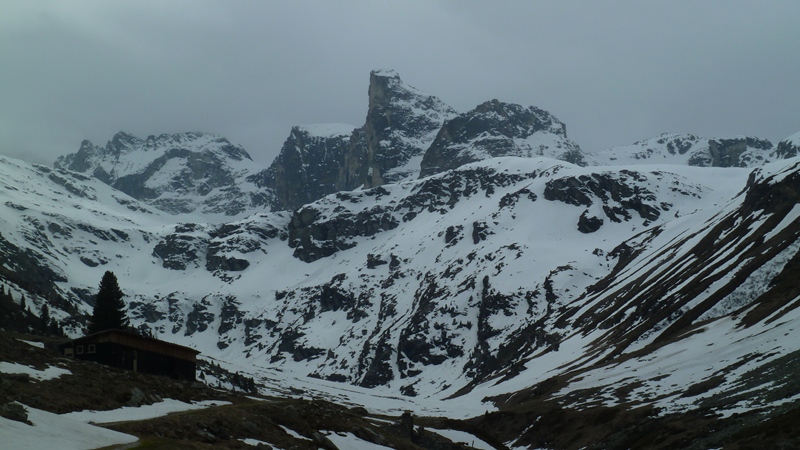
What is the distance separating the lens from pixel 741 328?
266 ft

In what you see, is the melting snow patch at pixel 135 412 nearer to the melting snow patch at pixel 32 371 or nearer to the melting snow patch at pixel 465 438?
the melting snow patch at pixel 32 371

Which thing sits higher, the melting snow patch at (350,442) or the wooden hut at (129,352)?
the wooden hut at (129,352)

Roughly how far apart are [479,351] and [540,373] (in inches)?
2546

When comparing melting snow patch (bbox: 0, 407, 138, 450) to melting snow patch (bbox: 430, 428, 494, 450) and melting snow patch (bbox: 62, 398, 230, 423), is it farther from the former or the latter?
melting snow patch (bbox: 430, 428, 494, 450)

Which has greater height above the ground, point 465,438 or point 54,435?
point 54,435

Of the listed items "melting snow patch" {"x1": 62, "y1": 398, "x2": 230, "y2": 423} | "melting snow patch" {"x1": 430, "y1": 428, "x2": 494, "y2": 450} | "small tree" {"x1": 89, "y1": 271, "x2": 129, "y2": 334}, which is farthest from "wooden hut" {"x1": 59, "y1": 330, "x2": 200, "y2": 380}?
"melting snow patch" {"x1": 430, "y1": 428, "x2": 494, "y2": 450}

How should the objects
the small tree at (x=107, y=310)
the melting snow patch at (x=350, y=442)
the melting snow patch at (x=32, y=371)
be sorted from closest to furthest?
the melting snow patch at (x=32, y=371), the melting snow patch at (x=350, y=442), the small tree at (x=107, y=310)

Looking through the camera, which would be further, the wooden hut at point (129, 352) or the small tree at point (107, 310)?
the small tree at point (107, 310)

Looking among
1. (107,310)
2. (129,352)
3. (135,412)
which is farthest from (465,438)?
(107,310)

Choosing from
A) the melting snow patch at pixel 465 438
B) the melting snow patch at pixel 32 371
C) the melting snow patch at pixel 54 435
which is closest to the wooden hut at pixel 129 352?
the melting snow patch at pixel 32 371

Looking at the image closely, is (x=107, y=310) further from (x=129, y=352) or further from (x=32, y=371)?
(x=32, y=371)

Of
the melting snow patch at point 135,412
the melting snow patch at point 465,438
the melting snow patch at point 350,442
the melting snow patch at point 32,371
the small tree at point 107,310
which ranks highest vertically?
the small tree at point 107,310

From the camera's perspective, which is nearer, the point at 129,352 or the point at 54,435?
the point at 54,435

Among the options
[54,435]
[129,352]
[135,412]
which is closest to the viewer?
[54,435]
